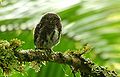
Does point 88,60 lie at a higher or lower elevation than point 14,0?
lower

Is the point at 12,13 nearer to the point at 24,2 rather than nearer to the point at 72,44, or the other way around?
the point at 24,2

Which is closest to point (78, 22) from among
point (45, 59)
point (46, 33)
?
point (46, 33)

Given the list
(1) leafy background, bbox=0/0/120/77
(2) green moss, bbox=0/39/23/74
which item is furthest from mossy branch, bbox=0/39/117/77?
(1) leafy background, bbox=0/0/120/77

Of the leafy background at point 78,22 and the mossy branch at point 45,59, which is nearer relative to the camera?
the mossy branch at point 45,59

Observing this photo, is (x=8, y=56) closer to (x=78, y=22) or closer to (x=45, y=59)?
(x=45, y=59)

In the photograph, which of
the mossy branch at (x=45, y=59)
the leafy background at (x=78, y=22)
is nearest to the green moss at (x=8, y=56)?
the mossy branch at (x=45, y=59)

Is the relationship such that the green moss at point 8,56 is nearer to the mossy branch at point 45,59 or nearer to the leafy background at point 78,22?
the mossy branch at point 45,59

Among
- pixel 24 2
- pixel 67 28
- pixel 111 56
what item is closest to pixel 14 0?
pixel 24 2
